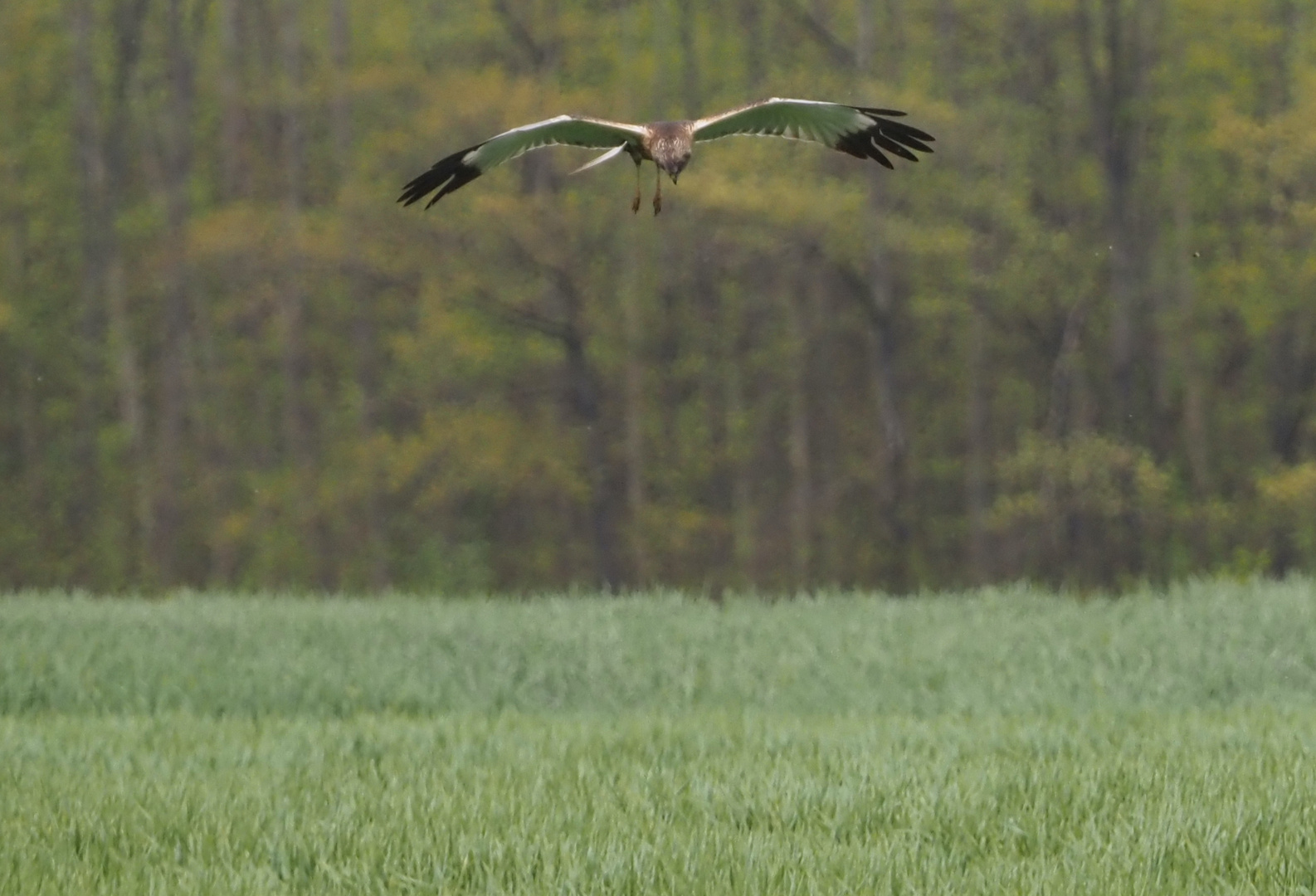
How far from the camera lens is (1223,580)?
730 inches

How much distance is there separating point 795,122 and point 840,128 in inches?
5.8

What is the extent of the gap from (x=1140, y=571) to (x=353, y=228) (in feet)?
35.1

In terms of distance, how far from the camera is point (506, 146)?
17.5 feet

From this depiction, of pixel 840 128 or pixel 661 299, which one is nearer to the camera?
pixel 840 128

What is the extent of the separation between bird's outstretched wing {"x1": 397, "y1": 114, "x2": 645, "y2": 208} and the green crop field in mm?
2044

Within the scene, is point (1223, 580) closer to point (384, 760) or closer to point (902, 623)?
point (902, 623)

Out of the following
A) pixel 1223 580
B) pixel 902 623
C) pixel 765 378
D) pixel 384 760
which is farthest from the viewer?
pixel 765 378

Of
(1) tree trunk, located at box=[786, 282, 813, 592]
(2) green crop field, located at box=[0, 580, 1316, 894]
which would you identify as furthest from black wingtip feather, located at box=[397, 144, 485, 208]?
(1) tree trunk, located at box=[786, 282, 813, 592]

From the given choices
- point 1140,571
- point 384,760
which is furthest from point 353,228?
point 384,760

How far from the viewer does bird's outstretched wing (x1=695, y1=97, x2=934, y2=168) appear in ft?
17.7

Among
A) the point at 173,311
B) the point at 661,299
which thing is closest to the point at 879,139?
the point at 661,299

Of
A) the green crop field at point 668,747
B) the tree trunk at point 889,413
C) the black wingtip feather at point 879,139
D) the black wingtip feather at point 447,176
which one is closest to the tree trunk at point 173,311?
the green crop field at point 668,747

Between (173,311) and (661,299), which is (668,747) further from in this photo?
(173,311)

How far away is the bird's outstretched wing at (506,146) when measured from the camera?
490 cm
